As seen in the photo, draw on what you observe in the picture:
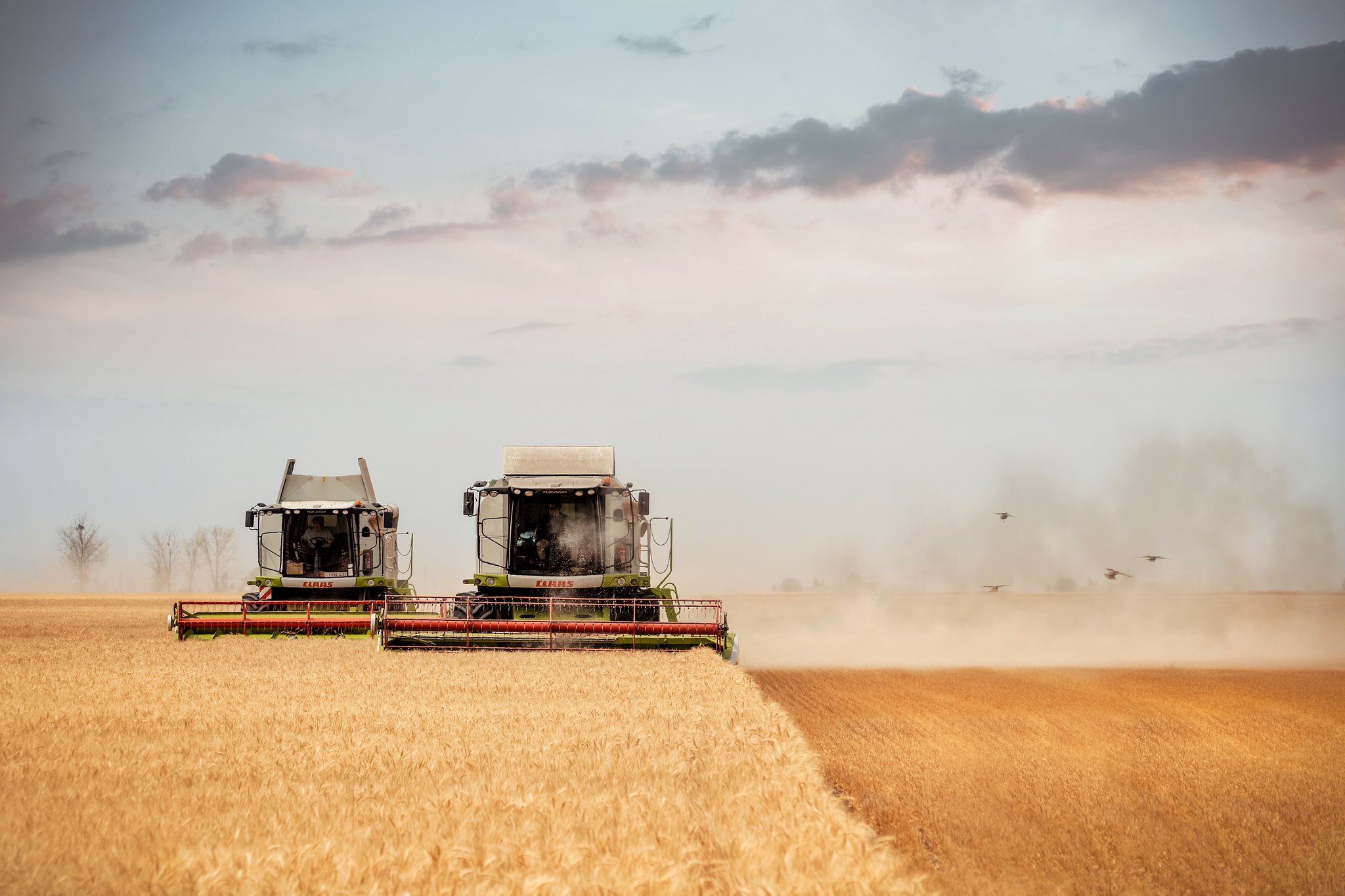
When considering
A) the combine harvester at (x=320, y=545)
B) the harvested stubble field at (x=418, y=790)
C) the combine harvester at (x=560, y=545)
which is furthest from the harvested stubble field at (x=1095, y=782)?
the combine harvester at (x=320, y=545)

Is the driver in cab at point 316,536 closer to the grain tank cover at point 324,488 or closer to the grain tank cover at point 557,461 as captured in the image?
the grain tank cover at point 324,488

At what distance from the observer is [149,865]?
498 cm

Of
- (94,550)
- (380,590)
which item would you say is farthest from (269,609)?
(94,550)

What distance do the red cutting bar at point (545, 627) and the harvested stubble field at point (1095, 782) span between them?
1.79 meters

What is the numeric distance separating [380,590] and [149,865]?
19.3m

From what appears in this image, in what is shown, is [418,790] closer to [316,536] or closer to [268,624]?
[268,624]

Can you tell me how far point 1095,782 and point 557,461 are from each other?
11.4 m

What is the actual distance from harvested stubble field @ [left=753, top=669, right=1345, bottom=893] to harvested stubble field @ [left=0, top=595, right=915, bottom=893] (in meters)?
1.04

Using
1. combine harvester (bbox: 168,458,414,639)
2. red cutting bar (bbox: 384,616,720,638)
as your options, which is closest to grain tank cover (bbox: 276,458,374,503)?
combine harvester (bbox: 168,458,414,639)

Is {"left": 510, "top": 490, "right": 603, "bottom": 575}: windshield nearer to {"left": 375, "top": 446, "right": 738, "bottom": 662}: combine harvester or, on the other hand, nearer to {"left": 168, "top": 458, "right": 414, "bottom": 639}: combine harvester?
{"left": 375, "top": 446, "right": 738, "bottom": 662}: combine harvester

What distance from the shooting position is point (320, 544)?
2305cm

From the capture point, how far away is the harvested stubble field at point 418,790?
193 inches

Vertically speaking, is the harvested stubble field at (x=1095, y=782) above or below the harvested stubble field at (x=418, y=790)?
below

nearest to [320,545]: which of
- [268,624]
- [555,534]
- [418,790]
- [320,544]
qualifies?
[320,544]
